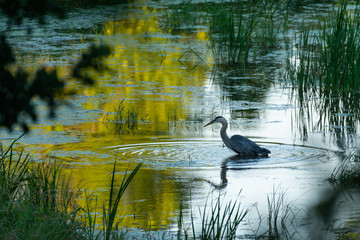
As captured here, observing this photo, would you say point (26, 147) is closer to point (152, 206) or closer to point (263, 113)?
point (152, 206)

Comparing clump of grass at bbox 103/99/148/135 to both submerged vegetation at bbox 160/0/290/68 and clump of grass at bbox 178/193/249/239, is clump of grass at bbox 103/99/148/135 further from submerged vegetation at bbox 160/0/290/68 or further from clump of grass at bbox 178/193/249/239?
clump of grass at bbox 178/193/249/239

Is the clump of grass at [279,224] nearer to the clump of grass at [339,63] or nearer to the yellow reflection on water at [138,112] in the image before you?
the yellow reflection on water at [138,112]

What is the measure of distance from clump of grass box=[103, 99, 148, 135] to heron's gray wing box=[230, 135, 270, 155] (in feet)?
4.80

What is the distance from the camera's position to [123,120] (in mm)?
8703

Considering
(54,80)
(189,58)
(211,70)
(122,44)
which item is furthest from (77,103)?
(54,80)

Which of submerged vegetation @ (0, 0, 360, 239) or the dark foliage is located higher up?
the dark foliage

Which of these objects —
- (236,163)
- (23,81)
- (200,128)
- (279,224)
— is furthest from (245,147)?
(23,81)

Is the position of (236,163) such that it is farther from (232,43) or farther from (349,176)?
(232,43)

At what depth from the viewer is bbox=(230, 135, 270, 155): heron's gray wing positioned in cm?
723

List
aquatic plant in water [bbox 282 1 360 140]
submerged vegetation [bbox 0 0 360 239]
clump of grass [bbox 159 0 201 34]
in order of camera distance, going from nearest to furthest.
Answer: submerged vegetation [bbox 0 0 360 239] < aquatic plant in water [bbox 282 1 360 140] < clump of grass [bbox 159 0 201 34]

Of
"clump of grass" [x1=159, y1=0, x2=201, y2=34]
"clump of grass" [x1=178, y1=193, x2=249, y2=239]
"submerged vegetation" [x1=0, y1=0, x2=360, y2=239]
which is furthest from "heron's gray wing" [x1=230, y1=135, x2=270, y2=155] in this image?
"clump of grass" [x1=159, y1=0, x2=201, y2=34]

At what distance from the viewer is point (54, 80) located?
1706mm

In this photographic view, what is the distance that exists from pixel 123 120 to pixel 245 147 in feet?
6.63

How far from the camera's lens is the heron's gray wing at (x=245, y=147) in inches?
285
